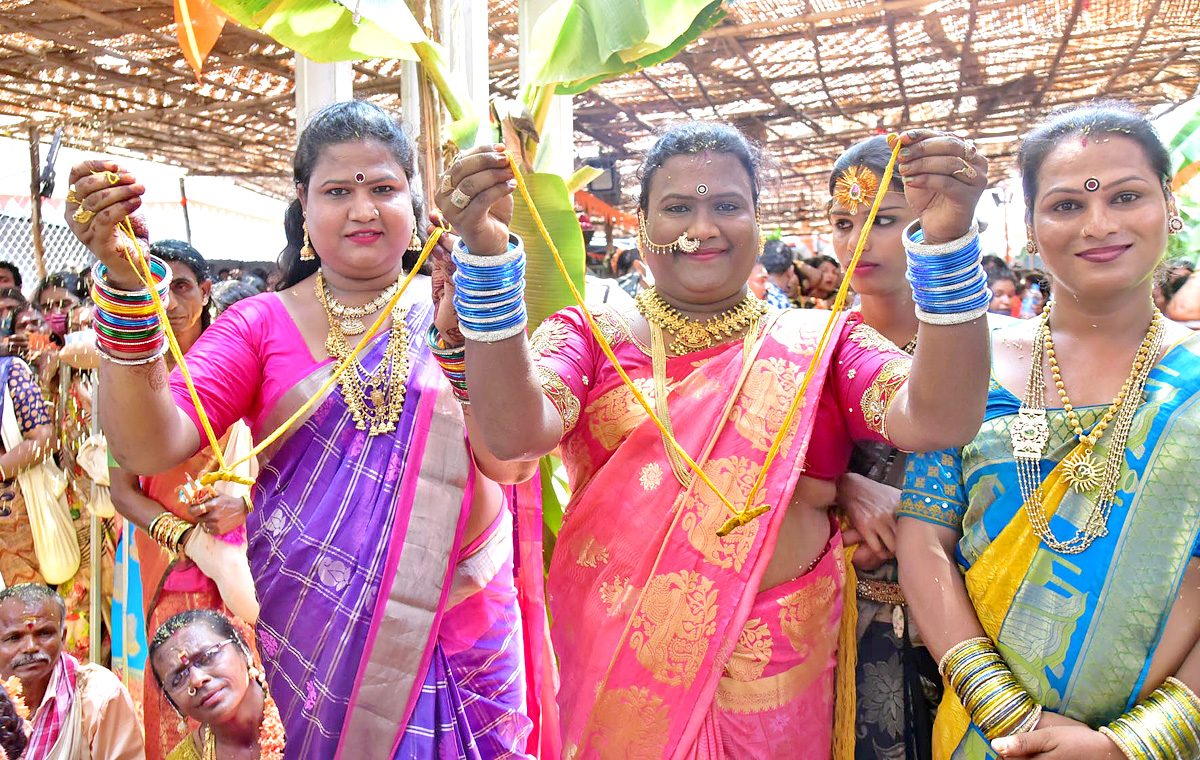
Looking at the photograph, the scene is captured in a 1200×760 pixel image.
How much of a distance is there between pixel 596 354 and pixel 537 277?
4.32 feet

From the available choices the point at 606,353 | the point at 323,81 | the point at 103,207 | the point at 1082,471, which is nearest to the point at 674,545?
the point at 606,353

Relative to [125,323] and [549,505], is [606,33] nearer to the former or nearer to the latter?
[549,505]

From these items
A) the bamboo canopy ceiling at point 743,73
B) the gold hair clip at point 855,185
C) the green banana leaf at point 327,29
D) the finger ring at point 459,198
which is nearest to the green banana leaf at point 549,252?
the green banana leaf at point 327,29

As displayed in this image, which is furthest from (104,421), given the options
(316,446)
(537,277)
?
(537,277)

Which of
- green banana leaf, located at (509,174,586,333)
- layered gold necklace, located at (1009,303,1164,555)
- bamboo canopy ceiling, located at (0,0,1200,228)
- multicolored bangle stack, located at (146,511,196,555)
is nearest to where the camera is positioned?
layered gold necklace, located at (1009,303,1164,555)

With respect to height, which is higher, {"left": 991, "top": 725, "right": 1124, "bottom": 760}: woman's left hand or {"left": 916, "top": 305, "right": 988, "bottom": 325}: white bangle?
{"left": 916, "top": 305, "right": 988, "bottom": 325}: white bangle

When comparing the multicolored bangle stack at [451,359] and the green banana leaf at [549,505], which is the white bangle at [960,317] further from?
the green banana leaf at [549,505]

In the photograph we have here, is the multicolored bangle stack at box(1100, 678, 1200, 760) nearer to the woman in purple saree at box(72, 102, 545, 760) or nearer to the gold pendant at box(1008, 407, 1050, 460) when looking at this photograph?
the gold pendant at box(1008, 407, 1050, 460)

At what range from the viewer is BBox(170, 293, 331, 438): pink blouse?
83.4 inches

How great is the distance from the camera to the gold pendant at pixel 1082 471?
1.85m

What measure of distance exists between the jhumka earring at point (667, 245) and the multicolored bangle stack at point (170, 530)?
191cm

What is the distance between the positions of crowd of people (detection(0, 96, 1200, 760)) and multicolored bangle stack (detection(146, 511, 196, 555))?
98 centimetres

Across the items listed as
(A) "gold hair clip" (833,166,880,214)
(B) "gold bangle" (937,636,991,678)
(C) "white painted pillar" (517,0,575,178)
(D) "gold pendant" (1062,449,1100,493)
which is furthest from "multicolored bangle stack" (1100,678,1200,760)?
(C) "white painted pillar" (517,0,575,178)

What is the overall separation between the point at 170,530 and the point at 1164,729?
2.84 meters
